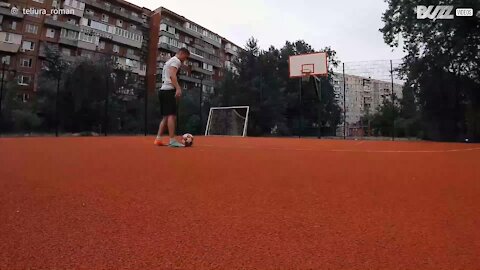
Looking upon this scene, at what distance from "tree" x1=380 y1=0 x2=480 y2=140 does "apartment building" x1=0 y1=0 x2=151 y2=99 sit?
19.9 meters

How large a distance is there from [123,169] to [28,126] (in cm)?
1639

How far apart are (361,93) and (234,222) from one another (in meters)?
21.8

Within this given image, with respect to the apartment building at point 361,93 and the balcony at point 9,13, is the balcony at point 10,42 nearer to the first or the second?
the balcony at point 9,13

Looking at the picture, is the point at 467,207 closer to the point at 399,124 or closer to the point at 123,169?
the point at 123,169

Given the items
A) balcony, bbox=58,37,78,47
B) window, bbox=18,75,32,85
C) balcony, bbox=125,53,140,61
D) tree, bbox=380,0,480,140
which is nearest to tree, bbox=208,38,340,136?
tree, bbox=380,0,480,140

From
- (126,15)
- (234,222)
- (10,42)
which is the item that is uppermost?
(126,15)

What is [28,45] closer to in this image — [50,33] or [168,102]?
[50,33]

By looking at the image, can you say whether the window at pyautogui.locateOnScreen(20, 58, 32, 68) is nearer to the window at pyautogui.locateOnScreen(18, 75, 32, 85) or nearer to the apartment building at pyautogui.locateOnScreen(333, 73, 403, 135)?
the window at pyautogui.locateOnScreen(18, 75, 32, 85)

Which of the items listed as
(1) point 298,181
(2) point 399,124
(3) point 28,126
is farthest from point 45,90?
(2) point 399,124

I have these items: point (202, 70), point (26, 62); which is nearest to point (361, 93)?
point (202, 70)

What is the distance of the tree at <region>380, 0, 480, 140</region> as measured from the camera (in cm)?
1302

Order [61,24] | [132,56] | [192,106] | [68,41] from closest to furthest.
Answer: [192,106] < [61,24] < [68,41] < [132,56]

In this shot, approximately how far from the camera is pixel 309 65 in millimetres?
14383

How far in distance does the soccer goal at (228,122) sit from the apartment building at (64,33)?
44.7 ft
